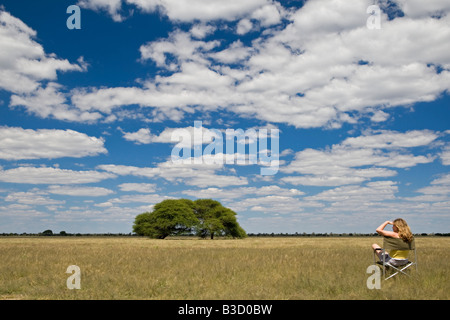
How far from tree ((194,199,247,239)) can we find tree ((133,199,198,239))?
240 cm

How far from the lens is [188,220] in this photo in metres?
75.4

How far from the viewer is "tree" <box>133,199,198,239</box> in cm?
7456

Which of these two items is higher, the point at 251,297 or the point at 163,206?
the point at 163,206

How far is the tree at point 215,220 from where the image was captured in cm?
7625

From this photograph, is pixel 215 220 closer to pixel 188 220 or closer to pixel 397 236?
pixel 188 220

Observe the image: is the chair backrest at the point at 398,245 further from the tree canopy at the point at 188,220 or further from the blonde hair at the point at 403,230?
the tree canopy at the point at 188,220

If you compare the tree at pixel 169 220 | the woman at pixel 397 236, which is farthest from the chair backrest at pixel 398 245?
the tree at pixel 169 220

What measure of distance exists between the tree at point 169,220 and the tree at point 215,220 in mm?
A: 2397

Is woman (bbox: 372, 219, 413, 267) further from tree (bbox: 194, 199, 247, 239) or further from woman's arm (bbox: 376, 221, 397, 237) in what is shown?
tree (bbox: 194, 199, 247, 239)

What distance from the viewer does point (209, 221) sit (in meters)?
76.5
